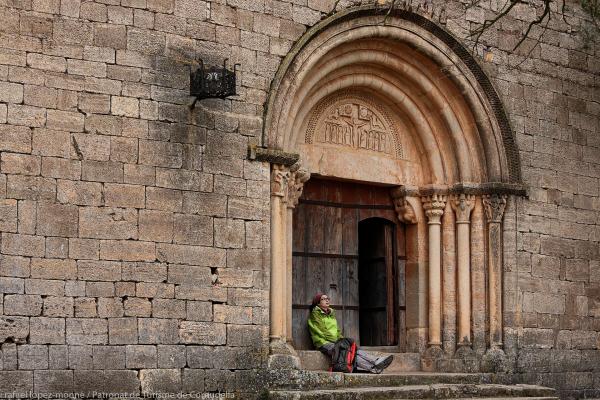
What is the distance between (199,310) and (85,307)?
1206mm

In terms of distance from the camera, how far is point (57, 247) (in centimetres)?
1074

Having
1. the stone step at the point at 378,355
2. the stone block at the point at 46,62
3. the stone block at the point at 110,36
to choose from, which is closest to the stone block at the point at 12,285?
the stone block at the point at 46,62

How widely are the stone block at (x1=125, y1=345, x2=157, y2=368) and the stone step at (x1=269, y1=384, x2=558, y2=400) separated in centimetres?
124

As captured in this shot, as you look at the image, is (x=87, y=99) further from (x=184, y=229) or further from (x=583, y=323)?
(x=583, y=323)

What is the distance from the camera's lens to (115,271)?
11.0 meters

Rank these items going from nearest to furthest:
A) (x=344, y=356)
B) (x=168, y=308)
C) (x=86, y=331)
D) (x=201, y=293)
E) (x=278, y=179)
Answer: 1. (x=86, y=331)
2. (x=168, y=308)
3. (x=201, y=293)
4. (x=278, y=179)
5. (x=344, y=356)

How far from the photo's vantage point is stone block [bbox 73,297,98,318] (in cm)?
1080

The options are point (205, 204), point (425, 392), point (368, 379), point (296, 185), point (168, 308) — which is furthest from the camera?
point (296, 185)

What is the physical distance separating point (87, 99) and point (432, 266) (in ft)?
16.2

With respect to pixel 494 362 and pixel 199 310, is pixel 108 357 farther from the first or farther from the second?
pixel 494 362

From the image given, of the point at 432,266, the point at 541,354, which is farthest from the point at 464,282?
the point at 541,354

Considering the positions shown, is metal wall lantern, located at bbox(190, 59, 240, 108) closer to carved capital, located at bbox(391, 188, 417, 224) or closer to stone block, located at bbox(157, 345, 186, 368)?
stone block, located at bbox(157, 345, 186, 368)

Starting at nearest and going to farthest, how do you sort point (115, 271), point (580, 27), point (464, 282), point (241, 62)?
point (115, 271), point (241, 62), point (464, 282), point (580, 27)

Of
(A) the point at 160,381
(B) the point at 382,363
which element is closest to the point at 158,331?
(A) the point at 160,381
